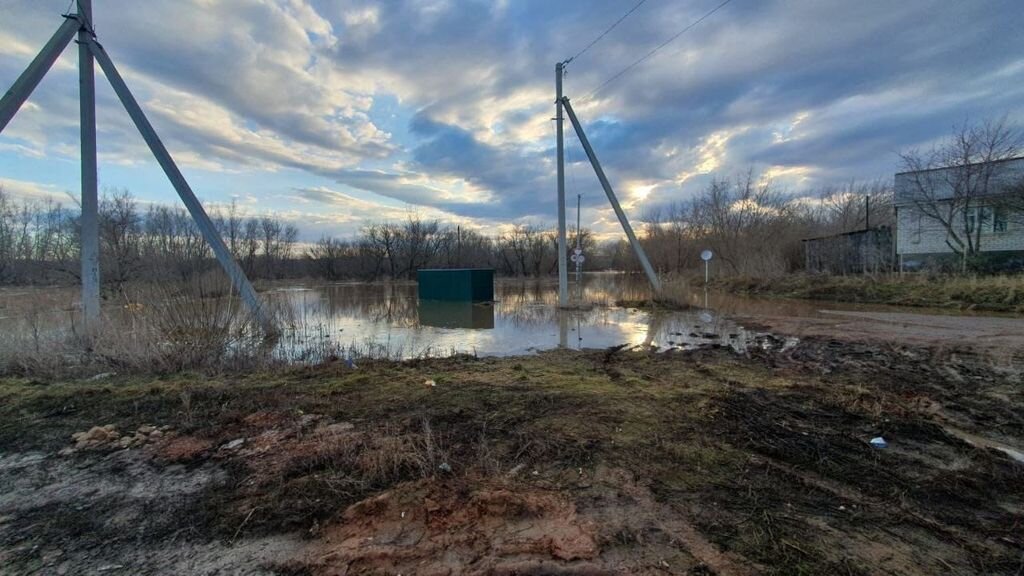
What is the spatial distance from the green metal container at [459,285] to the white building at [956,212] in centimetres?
2287

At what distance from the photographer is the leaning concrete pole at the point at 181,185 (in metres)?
9.80

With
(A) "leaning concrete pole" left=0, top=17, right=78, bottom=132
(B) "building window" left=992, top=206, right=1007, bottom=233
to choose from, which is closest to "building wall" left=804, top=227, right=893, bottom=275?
(B) "building window" left=992, top=206, right=1007, bottom=233

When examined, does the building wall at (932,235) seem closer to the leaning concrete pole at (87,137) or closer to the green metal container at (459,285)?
the green metal container at (459,285)

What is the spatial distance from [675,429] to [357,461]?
2622mm

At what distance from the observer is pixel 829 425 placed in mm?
4090

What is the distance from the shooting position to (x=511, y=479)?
296 centimetres

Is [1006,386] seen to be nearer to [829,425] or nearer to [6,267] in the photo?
[829,425]

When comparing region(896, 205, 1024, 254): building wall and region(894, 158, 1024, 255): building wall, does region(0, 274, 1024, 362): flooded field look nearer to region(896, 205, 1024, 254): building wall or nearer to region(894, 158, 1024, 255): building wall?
region(894, 158, 1024, 255): building wall

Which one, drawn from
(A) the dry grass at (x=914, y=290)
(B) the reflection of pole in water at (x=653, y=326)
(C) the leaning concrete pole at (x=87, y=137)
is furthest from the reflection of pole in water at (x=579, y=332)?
(A) the dry grass at (x=914, y=290)

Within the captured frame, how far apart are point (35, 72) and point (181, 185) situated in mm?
3051

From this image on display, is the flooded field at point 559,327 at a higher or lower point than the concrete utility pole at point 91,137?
lower

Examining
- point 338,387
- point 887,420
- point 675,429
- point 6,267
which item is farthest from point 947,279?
point 6,267

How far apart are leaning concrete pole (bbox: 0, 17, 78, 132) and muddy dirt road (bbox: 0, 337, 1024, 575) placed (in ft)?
20.1

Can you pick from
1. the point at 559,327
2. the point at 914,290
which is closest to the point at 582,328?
the point at 559,327
